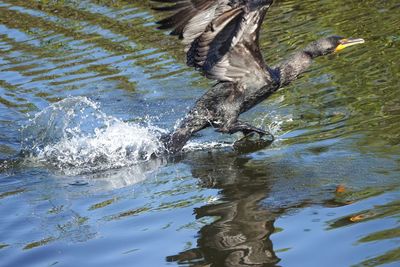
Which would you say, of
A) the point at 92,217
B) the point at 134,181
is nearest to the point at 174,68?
the point at 134,181

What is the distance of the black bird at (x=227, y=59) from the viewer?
758 centimetres

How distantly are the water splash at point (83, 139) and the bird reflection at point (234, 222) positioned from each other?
0.96m

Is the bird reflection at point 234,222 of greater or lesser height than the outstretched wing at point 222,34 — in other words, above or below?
below

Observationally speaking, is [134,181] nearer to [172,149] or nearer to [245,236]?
[172,149]

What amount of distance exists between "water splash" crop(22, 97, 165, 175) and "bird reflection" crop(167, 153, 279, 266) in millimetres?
958

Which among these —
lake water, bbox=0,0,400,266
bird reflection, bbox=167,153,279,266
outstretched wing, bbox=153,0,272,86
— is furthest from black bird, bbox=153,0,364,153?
bird reflection, bbox=167,153,279,266

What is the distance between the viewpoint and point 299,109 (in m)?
8.45

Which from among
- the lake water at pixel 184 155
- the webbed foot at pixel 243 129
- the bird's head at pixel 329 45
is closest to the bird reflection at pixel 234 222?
the lake water at pixel 184 155

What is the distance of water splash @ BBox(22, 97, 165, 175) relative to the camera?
26.2 feet

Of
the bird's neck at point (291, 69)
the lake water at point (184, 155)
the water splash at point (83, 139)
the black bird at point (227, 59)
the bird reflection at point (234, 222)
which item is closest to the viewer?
the bird reflection at point (234, 222)

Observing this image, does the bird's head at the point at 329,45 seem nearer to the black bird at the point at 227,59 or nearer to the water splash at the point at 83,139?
the black bird at the point at 227,59

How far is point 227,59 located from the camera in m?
8.08

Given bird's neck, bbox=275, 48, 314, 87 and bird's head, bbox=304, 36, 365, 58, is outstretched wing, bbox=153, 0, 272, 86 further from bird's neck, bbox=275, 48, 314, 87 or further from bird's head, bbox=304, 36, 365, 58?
bird's head, bbox=304, 36, 365, 58

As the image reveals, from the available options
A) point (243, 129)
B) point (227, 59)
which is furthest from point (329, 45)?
point (243, 129)
